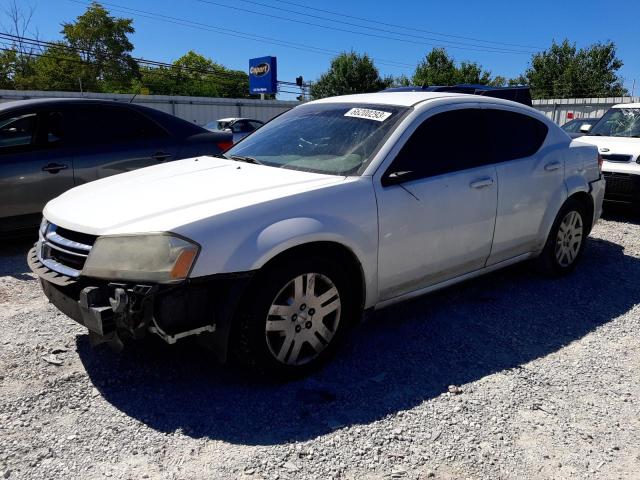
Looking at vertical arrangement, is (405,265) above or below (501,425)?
above

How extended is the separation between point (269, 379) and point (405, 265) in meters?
1.14

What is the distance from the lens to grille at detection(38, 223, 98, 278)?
2766mm

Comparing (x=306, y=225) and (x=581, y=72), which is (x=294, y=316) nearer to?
(x=306, y=225)

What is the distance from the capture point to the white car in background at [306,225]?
256 centimetres

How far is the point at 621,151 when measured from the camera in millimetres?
7445

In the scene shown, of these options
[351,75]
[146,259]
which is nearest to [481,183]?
[146,259]

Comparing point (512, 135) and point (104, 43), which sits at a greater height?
point (104, 43)

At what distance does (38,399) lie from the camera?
111 inches

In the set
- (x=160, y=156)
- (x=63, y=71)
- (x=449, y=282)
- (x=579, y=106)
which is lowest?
(x=449, y=282)

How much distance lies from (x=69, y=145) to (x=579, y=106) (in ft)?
74.4

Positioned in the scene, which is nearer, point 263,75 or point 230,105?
point 230,105

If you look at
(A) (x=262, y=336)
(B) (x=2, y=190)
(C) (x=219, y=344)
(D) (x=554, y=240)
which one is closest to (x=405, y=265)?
(A) (x=262, y=336)

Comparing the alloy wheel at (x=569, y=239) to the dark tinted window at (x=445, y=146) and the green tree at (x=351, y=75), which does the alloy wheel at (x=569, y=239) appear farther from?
the green tree at (x=351, y=75)

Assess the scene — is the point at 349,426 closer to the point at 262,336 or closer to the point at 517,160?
the point at 262,336
